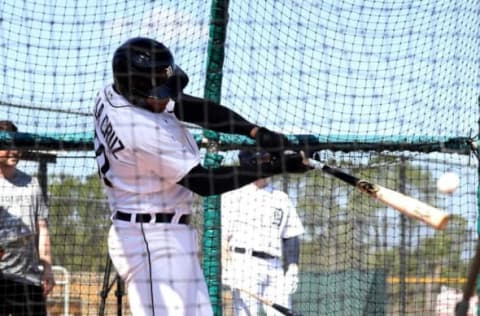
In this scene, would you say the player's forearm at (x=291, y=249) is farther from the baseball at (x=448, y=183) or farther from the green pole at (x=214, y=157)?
the baseball at (x=448, y=183)

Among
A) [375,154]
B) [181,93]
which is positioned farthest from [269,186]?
[181,93]

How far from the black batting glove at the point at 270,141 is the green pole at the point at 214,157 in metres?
1.08

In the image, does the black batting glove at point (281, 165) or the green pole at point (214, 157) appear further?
the green pole at point (214, 157)

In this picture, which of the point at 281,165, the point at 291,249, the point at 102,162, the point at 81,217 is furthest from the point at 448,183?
the point at 81,217

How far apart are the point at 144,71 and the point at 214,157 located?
4.66 feet

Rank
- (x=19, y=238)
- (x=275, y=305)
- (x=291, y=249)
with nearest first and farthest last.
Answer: (x=19, y=238) → (x=275, y=305) → (x=291, y=249)

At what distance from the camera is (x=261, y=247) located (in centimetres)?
744

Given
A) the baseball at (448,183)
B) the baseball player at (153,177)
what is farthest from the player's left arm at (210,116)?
the baseball at (448,183)

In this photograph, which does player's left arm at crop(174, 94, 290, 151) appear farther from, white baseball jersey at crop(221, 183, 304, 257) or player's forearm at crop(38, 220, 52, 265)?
player's forearm at crop(38, 220, 52, 265)

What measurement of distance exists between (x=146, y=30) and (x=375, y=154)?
159cm

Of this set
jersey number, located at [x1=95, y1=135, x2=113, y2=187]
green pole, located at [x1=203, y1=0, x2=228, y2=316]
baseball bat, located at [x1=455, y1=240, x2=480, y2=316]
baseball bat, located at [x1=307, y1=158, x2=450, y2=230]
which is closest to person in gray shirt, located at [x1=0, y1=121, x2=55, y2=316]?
green pole, located at [x1=203, y1=0, x2=228, y2=316]

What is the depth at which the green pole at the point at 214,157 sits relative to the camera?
20.3ft

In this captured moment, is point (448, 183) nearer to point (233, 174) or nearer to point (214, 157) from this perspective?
point (233, 174)

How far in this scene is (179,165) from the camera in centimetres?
474
